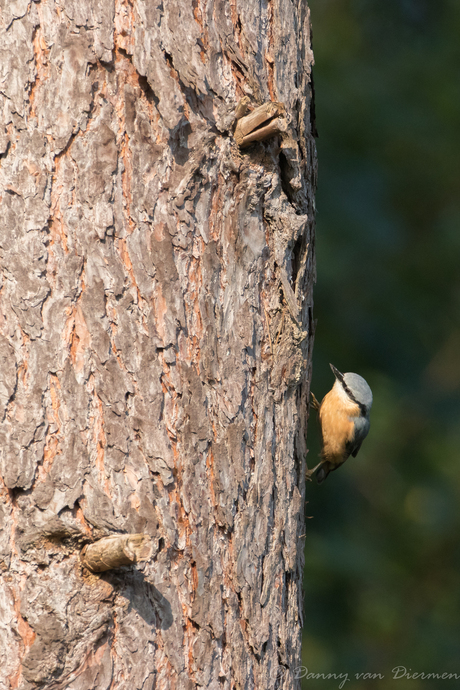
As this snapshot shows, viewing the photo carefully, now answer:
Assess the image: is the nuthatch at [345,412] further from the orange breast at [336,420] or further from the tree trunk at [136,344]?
the tree trunk at [136,344]

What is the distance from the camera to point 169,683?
1271 mm

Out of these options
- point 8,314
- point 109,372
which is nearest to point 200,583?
point 109,372

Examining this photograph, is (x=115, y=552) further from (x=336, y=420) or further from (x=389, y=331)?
(x=389, y=331)

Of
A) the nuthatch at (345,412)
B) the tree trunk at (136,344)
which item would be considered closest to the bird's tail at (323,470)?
the nuthatch at (345,412)

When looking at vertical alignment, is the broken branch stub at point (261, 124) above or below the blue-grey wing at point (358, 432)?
above

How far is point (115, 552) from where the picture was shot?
114cm

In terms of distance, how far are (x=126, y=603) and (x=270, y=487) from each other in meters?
0.38

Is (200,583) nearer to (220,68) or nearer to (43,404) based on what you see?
(43,404)

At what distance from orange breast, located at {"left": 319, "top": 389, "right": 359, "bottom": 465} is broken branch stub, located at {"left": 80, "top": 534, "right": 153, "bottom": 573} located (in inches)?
Result: 82.2

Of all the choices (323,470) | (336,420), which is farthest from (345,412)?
(323,470)

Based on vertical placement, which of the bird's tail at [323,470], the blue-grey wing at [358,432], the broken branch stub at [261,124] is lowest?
the bird's tail at [323,470]

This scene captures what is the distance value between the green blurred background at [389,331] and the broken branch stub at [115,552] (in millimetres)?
3432

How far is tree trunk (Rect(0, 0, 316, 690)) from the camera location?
1211 millimetres

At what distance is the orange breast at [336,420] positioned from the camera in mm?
3195
